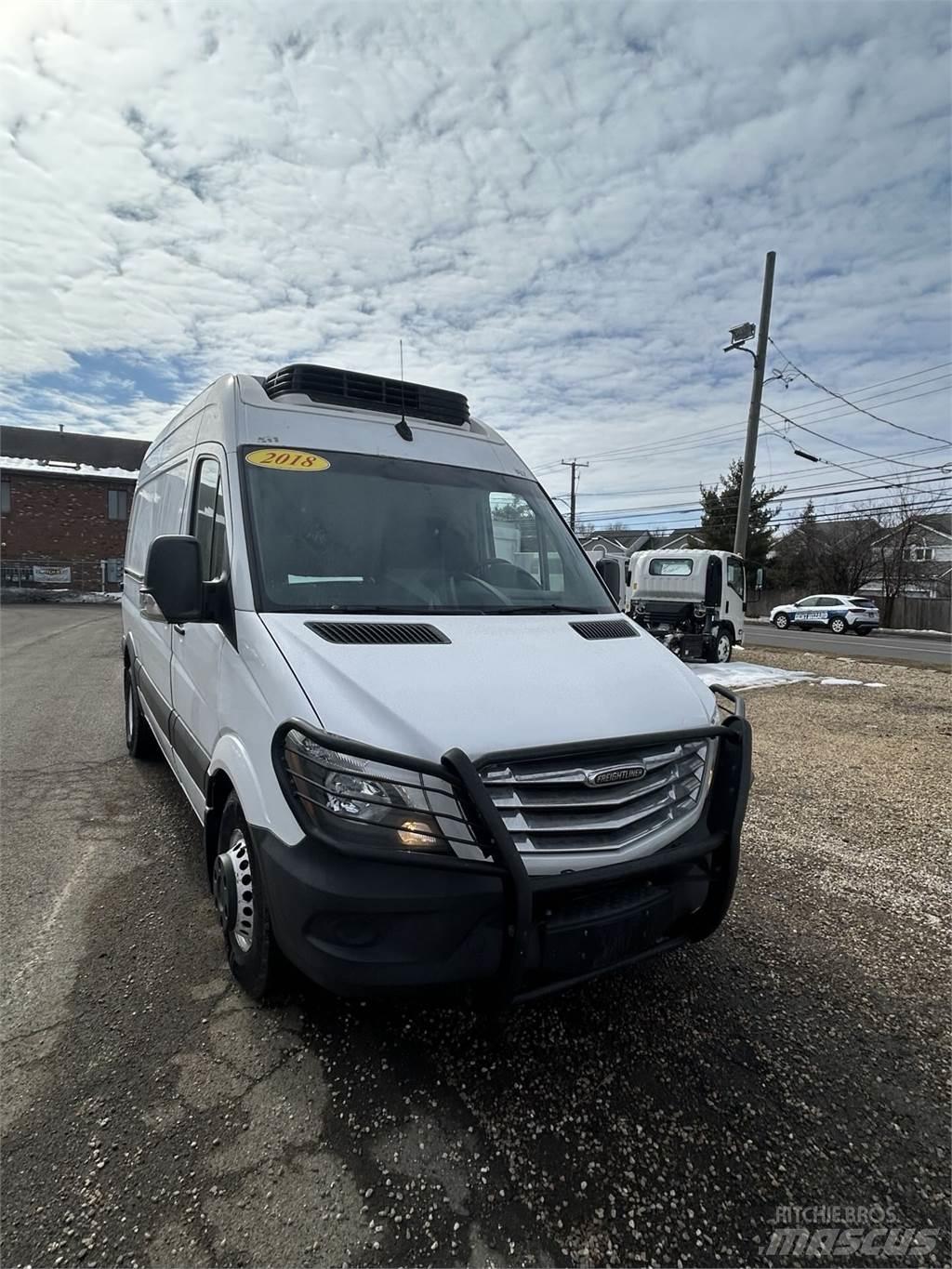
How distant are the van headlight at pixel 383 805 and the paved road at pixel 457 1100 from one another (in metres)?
0.60

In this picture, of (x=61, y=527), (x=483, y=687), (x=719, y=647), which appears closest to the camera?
(x=483, y=687)

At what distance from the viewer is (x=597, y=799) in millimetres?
2201

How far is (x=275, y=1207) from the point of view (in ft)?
6.01

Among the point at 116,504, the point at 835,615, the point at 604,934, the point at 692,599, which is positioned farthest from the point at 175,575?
the point at 116,504

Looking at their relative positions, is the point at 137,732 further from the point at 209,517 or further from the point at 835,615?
the point at 835,615

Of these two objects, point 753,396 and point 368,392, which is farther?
point 753,396

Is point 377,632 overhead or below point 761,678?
overhead

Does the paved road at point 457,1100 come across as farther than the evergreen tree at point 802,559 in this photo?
No

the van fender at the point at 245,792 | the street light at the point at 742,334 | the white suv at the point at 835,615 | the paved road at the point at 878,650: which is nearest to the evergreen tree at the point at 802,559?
the white suv at the point at 835,615

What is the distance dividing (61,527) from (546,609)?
137ft

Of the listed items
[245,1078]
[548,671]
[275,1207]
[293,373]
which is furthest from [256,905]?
[293,373]

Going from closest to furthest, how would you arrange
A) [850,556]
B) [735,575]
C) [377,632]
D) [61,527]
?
[377,632]
[735,575]
[61,527]
[850,556]

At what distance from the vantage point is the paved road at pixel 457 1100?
5.90 feet

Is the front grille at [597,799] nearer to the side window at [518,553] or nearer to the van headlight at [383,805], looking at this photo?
the van headlight at [383,805]
